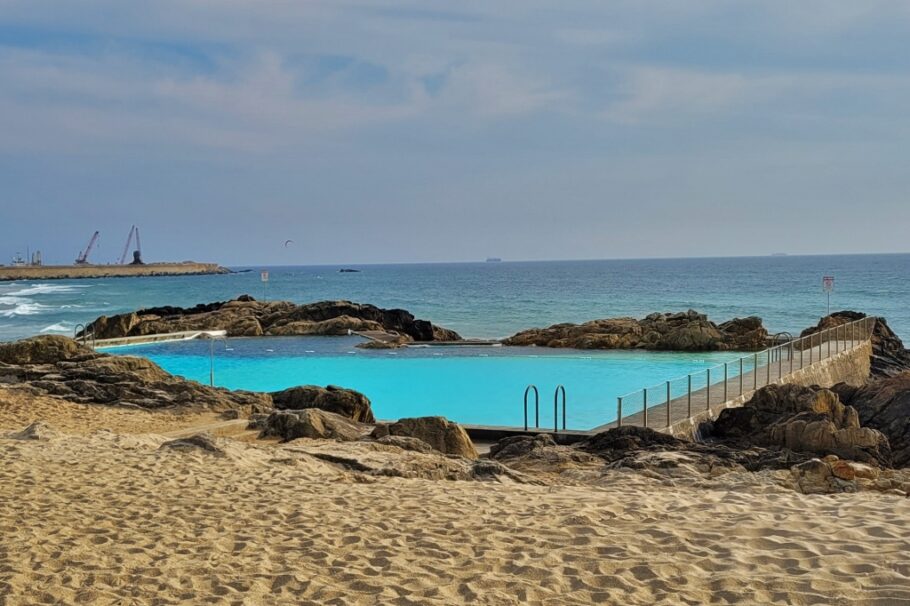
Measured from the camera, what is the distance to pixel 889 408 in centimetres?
1520

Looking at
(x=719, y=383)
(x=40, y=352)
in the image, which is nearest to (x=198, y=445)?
(x=719, y=383)

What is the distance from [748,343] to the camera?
31000mm

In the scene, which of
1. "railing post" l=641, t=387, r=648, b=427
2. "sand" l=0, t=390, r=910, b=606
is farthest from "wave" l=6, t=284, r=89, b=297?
"sand" l=0, t=390, r=910, b=606

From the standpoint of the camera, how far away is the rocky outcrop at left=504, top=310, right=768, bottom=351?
30938mm

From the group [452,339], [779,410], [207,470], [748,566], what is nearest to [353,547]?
[748,566]

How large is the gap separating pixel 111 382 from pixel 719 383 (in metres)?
12.0

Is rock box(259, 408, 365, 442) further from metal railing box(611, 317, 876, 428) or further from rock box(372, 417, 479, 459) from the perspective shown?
metal railing box(611, 317, 876, 428)

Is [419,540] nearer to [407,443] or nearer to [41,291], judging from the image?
[407,443]

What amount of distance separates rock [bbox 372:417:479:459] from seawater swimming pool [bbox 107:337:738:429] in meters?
3.63

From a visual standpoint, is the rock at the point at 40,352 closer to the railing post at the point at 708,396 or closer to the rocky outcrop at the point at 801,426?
the railing post at the point at 708,396

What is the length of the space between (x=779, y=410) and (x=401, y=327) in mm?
24101

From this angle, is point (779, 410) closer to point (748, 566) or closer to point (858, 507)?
point (858, 507)

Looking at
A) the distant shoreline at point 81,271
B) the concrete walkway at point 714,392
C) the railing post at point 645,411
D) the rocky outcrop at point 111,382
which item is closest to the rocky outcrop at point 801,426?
the concrete walkway at point 714,392

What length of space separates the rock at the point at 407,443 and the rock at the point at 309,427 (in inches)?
46.8
